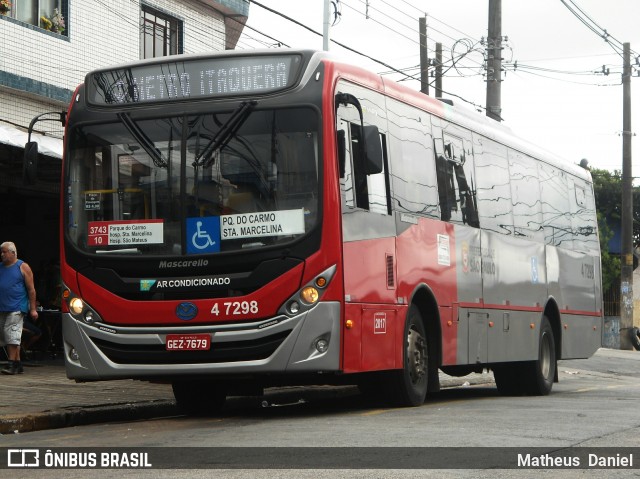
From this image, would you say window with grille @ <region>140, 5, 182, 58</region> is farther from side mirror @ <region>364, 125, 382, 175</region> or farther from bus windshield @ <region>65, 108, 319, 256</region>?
side mirror @ <region>364, 125, 382, 175</region>

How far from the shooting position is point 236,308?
11180mm

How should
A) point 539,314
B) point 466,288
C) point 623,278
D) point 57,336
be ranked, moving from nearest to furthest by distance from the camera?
point 466,288
point 539,314
point 57,336
point 623,278

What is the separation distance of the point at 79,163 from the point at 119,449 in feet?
12.6

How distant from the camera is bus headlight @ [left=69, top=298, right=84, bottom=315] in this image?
38.7 ft

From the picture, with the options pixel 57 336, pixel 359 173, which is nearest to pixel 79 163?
pixel 359 173

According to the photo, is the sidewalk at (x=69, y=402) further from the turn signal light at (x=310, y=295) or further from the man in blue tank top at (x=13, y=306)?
the turn signal light at (x=310, y=295)

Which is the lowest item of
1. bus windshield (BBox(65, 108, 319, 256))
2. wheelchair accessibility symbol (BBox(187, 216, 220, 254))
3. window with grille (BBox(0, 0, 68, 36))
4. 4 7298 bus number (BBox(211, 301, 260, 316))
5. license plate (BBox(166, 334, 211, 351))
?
license plate (BBox(166, 334, 211, 351))

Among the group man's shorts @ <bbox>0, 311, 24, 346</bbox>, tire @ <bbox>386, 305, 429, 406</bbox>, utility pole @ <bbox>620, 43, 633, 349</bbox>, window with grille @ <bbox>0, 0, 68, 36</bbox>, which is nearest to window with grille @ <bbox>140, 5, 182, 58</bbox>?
window with grille @ <bbox>0, 0, 68, 36</bbox>

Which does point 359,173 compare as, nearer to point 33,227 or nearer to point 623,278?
point 33,227

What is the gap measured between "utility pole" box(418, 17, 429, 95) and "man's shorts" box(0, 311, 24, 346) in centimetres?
1624

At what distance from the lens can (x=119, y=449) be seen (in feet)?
29.5

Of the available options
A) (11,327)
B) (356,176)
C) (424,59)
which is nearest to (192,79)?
(356,176)

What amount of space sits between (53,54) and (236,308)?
392 inches

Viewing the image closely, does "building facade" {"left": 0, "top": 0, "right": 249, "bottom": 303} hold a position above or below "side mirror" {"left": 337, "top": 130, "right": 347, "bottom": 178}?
above
